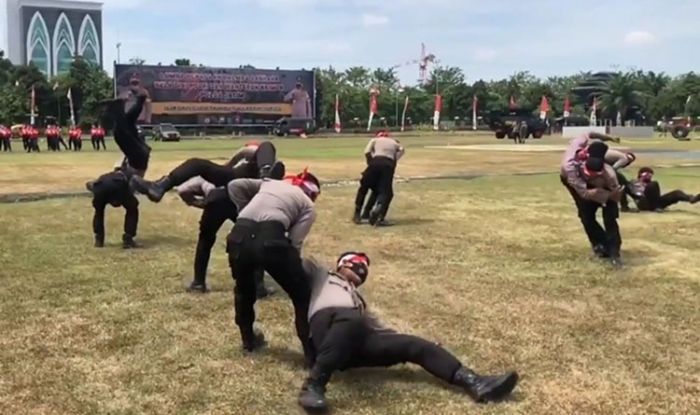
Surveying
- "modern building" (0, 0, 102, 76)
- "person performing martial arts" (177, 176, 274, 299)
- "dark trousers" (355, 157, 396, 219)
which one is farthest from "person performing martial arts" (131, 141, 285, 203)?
"modern building" (0, 0, 102, 76)

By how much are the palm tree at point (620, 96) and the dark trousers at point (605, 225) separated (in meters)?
125

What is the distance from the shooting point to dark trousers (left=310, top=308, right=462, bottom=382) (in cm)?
565

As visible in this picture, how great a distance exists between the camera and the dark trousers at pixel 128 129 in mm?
11359

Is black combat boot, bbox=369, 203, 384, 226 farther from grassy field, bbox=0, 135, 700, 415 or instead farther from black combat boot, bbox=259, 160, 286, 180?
black combat boot, bbox=259, 160, 286, 180

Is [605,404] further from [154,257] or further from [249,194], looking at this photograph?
[154,257]

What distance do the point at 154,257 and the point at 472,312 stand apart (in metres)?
4.88

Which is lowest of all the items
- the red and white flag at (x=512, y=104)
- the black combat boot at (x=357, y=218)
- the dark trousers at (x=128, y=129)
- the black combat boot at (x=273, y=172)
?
the black combat boot at (x=357, y=218)

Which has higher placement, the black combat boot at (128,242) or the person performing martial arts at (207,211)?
the person performing martial arts at (207,211)

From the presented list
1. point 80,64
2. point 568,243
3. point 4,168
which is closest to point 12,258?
point 568,243

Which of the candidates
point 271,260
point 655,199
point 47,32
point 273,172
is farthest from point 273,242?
point 47,32

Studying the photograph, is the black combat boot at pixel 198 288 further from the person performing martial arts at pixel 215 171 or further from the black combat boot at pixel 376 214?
the black combat boot at pixel 376 214

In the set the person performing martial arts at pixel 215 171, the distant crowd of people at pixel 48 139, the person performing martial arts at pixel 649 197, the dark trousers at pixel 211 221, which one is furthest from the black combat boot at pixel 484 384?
the distant crowd of people at pixel 48 139

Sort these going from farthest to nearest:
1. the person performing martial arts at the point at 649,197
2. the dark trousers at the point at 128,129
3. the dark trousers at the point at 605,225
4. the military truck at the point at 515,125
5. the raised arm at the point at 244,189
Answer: the military truck at the point at 515,125
the person performing martial arts at the point at 649,197
the dark trousers at the point at 128,129
the dark trousers at the point at 605,225
the raised arm at the point at 244,189

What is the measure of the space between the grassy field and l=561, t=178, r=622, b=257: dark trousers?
0.39 meters
